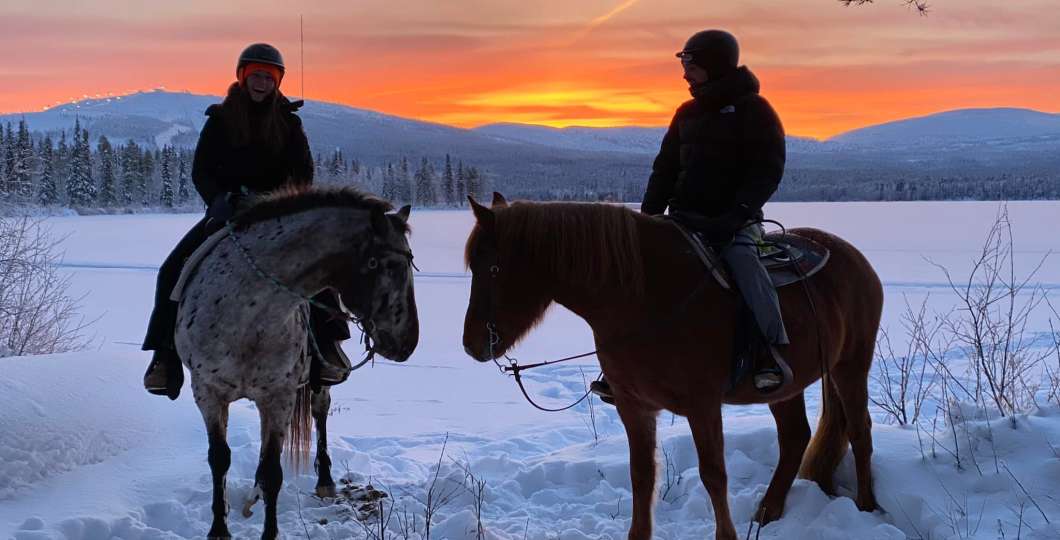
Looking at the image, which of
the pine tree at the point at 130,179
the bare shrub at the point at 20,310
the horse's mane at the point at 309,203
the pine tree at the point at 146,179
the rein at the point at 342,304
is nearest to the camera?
the rein at the point at 342,304

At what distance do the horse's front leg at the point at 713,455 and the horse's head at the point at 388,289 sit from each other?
1434mm

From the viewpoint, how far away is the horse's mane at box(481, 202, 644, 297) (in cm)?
335

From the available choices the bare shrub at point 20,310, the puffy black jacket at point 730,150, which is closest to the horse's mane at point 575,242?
the puffy black jacket at point 730,150

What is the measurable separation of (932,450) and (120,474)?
202 inches

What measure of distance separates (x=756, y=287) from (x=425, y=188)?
296ft

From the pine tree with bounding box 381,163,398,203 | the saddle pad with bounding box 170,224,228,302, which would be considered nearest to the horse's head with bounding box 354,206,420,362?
the saddle pad with bounding box 170,224,228,302

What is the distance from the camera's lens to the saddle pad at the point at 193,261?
386 centimetres

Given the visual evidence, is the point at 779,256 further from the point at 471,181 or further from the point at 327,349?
the point at 471,181

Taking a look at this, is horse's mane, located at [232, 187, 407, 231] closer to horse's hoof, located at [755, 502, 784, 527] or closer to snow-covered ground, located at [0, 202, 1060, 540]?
snow-covered ground, located at [0, 202, 1060, 540]

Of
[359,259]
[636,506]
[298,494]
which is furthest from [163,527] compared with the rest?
[636,506]

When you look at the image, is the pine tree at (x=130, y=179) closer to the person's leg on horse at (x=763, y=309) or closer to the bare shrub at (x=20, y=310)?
the bare shrub at (x=20, y=310)

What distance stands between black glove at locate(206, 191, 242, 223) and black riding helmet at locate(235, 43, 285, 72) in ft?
2.65

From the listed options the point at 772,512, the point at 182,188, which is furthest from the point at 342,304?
the point at 182,188

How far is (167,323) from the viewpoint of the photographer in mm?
4078
